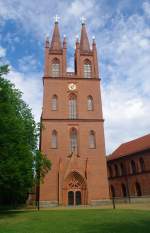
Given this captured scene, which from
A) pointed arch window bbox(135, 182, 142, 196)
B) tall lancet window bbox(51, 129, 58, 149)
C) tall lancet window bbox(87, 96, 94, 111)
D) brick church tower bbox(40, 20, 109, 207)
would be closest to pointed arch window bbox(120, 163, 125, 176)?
pointed arch window bbox(135, 182, 142, 196)

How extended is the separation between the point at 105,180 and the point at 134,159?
423 inches

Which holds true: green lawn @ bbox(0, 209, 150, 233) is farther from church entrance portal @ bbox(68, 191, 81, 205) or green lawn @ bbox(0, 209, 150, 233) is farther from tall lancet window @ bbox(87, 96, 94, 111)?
tall lancet window @ bbox(87, 96, 94, 111)

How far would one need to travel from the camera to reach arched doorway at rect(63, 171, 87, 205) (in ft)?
125

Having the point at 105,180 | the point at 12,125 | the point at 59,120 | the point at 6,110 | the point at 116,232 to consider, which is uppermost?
the point at 59,120

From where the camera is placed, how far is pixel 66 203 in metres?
37.4

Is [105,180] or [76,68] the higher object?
[76,68]

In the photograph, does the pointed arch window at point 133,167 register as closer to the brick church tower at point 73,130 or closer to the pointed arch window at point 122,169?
the pointed arch window at point 122,169

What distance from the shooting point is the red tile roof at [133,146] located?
47.1 metres

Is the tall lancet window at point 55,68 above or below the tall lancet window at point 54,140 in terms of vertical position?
above

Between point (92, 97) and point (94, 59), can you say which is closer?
point (92, 97)

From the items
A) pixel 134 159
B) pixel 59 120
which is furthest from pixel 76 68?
pixel 134 159

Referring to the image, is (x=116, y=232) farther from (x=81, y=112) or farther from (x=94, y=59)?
(x=94, y=59)

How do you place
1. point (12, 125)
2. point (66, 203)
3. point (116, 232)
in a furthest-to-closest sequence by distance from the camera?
point (66, 203)
point (12, 125)
point (116, 232)

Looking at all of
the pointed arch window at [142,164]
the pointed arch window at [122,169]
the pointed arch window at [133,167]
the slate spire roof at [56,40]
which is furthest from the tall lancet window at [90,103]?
the pointed arch window at [122,169]
